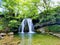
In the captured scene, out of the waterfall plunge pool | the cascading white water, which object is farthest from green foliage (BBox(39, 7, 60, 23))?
the waterfall plunge pool

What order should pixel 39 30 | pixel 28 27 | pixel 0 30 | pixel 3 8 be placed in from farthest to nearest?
pixel 3 8
pixel 28 27
pixel 39 30
pixel 0 30

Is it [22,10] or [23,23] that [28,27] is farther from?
[22,10]

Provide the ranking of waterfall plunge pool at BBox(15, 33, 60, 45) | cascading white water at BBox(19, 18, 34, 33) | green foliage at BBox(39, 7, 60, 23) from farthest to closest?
cascading white water at BBox(19, 18, 34, 33)
green foliage at BBox(39, 7, 60, 23)
waterfall plunge pool at BBox(15, 33, 60, 45)

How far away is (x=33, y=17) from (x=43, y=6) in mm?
1820

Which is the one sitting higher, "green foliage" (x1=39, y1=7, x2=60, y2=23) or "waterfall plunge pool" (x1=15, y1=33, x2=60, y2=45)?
"green foliage" (x1=39, y1=7, x2=60, y2=23)

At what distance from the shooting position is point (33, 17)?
19297 millimetres

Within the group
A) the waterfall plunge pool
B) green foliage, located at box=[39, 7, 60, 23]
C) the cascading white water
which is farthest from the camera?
the cascading white water

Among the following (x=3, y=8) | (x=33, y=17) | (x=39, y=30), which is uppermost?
(x=3, y=8)

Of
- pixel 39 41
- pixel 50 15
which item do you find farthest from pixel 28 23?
pixel 39 41

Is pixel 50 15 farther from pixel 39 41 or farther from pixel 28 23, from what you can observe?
pixel 39 41

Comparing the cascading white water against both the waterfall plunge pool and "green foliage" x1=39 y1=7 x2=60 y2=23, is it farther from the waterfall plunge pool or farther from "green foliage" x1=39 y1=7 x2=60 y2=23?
the waterfall plunge pool

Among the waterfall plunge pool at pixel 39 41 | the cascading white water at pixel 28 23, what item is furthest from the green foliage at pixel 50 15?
the waterfall plunge pool at pixel 39 41

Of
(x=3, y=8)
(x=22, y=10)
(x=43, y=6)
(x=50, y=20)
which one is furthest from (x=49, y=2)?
(x=3, y=8)

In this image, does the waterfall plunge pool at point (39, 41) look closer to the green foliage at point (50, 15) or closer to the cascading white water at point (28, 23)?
the green foliage at point (50, 15)
